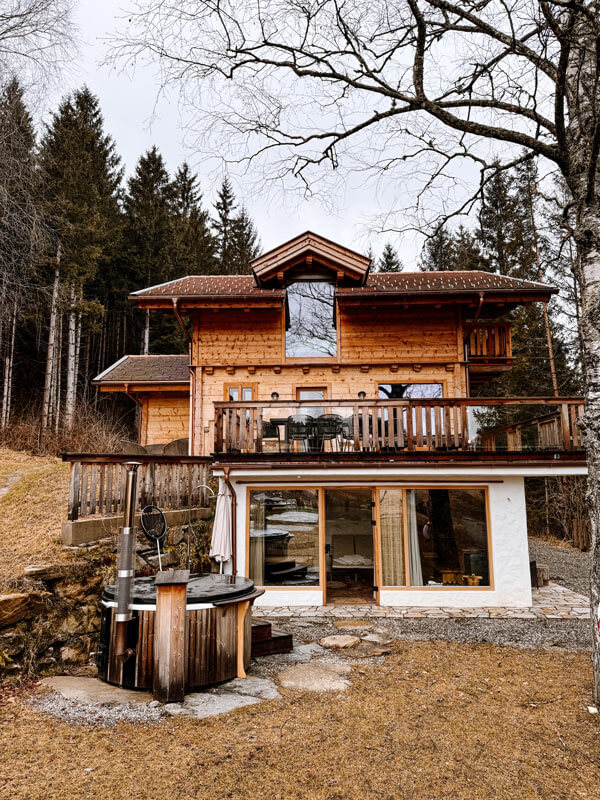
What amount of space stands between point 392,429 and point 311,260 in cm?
552

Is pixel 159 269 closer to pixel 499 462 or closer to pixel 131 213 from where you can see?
pixel 131 213

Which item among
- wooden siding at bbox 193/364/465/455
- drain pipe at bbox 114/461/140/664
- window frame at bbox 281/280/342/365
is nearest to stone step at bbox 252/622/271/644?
drain pipe at bbox 114/461/140/664

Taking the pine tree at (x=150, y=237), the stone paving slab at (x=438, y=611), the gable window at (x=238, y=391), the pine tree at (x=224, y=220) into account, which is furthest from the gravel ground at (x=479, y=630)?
the pine tree at (x=224, y=220)

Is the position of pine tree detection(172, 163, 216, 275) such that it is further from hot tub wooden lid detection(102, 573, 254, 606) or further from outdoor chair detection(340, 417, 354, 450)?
hot tub wooden lid detection(102, 573, 254, 606)

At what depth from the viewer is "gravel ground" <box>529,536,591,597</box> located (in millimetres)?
11609

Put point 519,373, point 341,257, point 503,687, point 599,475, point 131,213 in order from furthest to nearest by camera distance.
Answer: point 131,213 → point 519,373 → point 341,257 → point 503,687 → point 599,475

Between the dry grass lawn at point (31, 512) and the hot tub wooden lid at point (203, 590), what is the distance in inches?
49.0

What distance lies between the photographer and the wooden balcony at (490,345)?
1361 cm

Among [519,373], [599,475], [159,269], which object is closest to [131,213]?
[159,269]

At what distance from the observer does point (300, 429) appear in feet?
32.5

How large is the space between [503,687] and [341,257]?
32.9 feet

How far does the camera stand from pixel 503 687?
542 cm

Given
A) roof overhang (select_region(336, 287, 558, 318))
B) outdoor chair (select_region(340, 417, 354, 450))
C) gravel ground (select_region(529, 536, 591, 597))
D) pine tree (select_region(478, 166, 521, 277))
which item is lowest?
gravel ground (select_region(529, 536, 591, 597))

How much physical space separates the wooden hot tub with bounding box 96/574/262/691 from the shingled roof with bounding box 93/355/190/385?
9.95m
